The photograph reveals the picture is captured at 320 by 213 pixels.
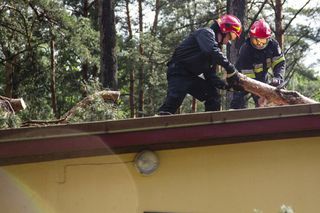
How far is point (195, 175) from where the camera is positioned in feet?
13.9

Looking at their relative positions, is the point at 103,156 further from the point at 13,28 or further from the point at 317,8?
the point at 317,8

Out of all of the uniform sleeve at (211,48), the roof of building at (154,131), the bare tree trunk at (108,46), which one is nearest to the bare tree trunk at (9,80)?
the bare tree trunk at (108,46)

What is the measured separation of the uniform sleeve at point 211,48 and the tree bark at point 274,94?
284 mm

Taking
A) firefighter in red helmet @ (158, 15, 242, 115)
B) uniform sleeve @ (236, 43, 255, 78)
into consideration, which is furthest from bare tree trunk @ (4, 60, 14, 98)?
firefighter in red helmet @ (158, 15, 242, 115)

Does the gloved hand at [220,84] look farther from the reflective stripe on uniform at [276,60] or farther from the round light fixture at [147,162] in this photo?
the round light fixture at [147,162]

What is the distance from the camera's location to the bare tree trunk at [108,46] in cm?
1302

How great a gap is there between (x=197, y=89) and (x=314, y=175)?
236cm

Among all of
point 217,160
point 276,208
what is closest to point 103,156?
point 217,160

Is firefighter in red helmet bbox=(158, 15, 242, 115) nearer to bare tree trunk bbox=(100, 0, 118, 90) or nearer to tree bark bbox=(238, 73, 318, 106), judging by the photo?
tree bark bbox=(238, 73, 318, 106)

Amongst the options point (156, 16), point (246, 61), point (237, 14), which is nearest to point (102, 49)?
point (237, 14)

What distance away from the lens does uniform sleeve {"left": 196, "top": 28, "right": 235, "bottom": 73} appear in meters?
5.66

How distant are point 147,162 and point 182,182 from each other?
312 millimetres

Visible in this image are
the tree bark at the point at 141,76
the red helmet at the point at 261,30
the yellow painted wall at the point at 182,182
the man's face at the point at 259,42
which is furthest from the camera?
the tree bark at the point at 141,76

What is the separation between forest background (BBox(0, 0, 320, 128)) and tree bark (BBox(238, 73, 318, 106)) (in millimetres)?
2348
